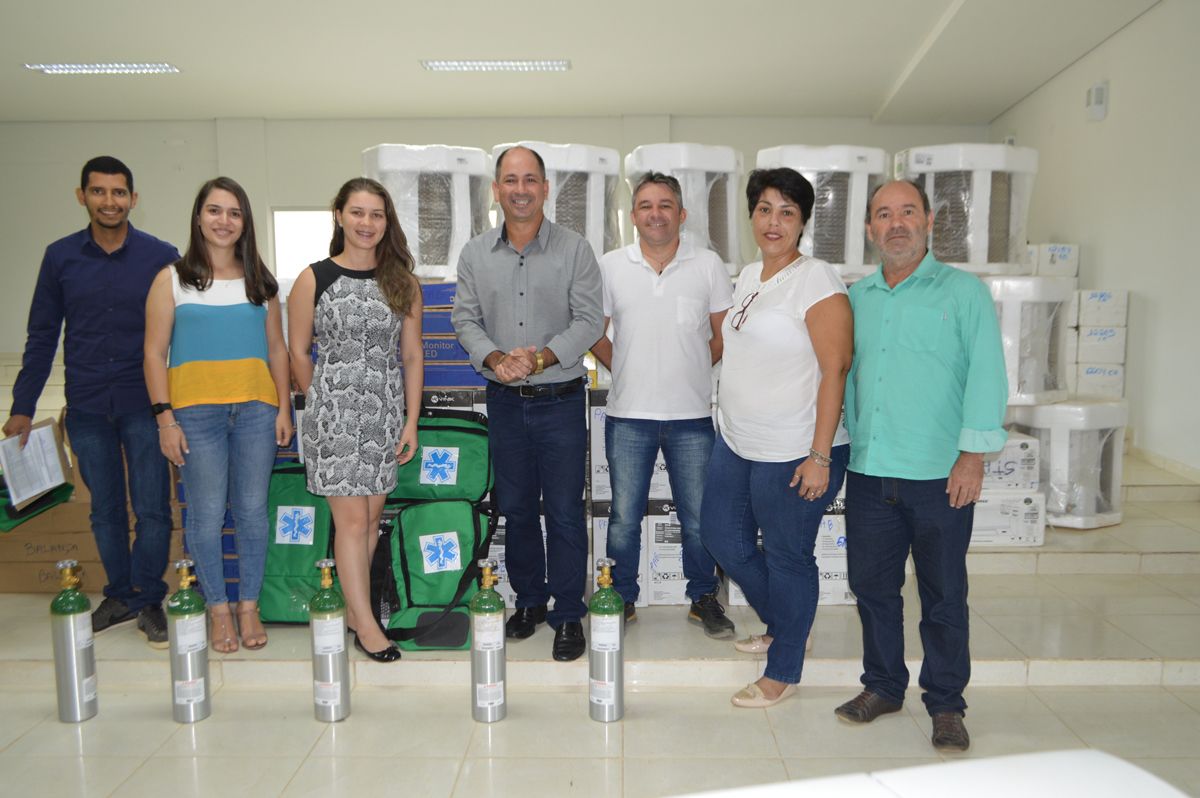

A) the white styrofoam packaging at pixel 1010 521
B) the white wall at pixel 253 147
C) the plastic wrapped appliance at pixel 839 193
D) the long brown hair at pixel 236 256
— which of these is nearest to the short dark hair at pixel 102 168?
the long brown hair at pixel 236 256

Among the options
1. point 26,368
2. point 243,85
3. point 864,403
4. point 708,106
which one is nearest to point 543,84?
point 708,106

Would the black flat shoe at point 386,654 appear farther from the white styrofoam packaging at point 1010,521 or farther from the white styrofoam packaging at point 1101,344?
the white styrofoam packaging at point 1101,344

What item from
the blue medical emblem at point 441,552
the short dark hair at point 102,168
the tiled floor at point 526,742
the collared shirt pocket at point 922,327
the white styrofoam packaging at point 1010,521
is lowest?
the tiled floor at point 526,742

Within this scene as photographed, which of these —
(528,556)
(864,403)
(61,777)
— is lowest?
(61,777)

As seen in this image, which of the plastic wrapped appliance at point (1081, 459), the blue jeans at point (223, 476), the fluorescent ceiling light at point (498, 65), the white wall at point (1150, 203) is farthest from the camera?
the fluorescent ceiling light at point (498, 65)

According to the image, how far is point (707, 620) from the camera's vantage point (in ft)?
9.73

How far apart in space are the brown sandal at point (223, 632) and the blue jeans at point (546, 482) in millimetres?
965

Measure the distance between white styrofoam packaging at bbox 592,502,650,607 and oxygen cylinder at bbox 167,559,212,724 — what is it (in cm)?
140

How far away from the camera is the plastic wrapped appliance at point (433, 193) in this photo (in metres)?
3.44

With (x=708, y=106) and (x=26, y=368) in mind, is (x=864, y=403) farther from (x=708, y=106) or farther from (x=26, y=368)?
(x=708, y=106)

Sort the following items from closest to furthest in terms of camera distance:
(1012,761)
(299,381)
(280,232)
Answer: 1. (1012,761)
2. (299,381)
3. (280,232)

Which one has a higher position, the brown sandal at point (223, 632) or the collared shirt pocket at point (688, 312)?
the collared shirt pocket at point (688, 312)

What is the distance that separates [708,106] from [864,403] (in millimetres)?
7641

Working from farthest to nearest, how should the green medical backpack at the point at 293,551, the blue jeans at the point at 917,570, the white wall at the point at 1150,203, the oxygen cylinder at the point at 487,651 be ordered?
the white wall at the point at 1150,203
the green medical backpack at the point at 293,551
the oxygen cylinder at the point at 487,651
the blue jeans at the point at 917,570
